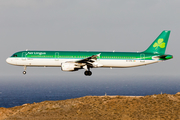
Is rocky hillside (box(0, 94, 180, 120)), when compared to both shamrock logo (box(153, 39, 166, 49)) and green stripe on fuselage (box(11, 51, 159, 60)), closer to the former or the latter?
green stripe on fuselage (box(11, 51, 159, 60))

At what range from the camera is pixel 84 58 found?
58.9 meters

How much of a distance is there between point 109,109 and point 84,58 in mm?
12931

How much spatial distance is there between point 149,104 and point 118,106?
6917 mm

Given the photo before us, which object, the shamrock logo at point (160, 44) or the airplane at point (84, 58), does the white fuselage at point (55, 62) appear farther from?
the shamrock logo at point (160, 44)

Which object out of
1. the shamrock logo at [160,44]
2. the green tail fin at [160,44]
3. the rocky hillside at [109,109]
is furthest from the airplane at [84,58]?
A: the rocky hillside at [109,109]

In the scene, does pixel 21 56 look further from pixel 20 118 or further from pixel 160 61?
pixel 160 61

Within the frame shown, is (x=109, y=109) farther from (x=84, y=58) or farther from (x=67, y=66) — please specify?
(x=67, y=66)

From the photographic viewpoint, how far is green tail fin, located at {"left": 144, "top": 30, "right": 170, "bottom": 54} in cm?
6362

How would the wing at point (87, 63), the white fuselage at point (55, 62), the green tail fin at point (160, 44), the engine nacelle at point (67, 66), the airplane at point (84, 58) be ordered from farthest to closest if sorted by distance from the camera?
the green tail fin at point (160, 44)
the white fuselage at point (55, 62)
the airplane at point (84, 58)
the wing at point (87, 63)
the engine nacelle at point (67, 66)

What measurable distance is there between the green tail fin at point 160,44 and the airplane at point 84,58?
7.08 ft

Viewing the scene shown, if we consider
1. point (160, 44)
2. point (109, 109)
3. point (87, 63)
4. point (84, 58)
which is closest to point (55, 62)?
point (84, 58)

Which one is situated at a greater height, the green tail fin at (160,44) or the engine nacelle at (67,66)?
the green tail fin at (160,44)

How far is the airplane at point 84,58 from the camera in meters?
58.4

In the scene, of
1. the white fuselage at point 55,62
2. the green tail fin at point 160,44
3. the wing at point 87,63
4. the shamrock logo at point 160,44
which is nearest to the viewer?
the wing at point 87,63
